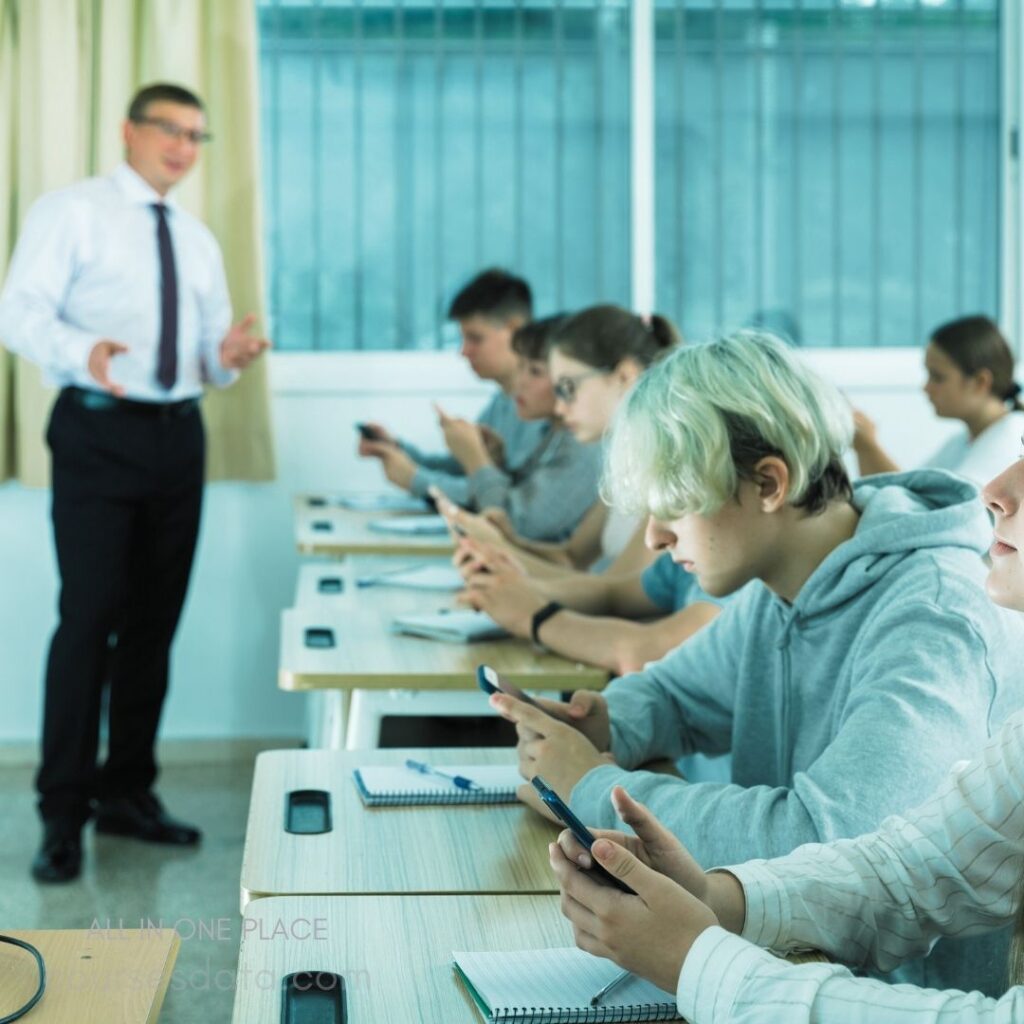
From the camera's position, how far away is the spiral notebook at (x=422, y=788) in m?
1.65

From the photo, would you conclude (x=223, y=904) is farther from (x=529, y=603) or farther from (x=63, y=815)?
(x=529, y=603)

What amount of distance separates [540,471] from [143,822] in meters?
1.36

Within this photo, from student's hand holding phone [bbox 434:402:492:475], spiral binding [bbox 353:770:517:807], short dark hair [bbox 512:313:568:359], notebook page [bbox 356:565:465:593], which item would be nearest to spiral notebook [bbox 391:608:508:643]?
notebook page [bbox 356:565:465:593]

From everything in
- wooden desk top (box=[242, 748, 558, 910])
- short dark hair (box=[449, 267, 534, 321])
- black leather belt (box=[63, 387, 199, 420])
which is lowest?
wooden desk top (box=[242, 748, 558, 910])

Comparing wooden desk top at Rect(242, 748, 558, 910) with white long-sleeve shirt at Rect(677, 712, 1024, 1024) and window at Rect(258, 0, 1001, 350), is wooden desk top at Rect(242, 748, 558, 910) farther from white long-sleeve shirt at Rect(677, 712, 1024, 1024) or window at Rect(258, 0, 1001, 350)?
window at Rect(258, 0, 1001, 350)

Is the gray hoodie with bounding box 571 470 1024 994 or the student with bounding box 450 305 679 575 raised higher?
the student with bounding box 450 305 679 575

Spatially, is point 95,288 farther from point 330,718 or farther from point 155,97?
point 330,718

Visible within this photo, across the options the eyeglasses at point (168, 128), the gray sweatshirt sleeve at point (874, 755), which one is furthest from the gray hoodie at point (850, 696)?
the eyeglasses at point (168, 128)

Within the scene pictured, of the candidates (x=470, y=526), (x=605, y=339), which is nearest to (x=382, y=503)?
(x=470, y=526)

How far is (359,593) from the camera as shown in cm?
302

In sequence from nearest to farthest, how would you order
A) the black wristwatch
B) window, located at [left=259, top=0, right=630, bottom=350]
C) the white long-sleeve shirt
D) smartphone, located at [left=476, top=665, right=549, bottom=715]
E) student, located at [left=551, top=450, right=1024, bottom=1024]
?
student, located at [left=551, top=450, right=1024, bottom=1024] → the white long-sleeve shirt → smartphone, located at [left=476, top=665, right=549, bottom=715] → the black wristwatch → window, located at [left=259, top=0, right=630, bottom=350]

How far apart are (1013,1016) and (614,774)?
692 millimetres

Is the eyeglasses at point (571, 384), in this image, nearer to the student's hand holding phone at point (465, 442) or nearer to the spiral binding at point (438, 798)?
the student's hand holding phone at point (465, 442)

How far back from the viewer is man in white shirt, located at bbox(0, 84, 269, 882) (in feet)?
11.6
